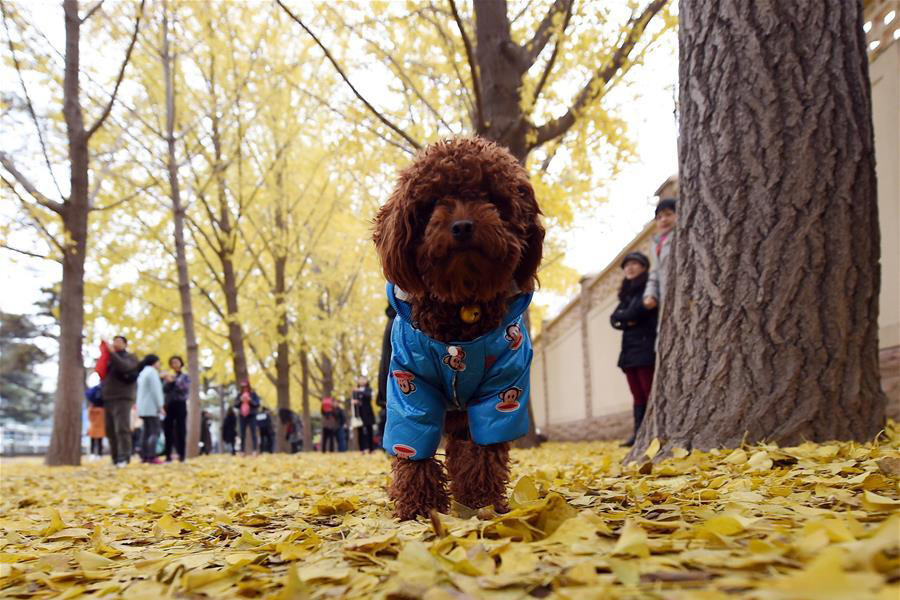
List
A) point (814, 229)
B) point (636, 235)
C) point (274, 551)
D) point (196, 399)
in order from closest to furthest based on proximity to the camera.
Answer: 1. point (274, 551)
2. point (814, 229)
3. point (636, 235)
4. point (196, 399)

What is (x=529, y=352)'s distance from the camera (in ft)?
9.89

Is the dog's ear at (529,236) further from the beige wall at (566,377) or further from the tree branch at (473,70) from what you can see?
the beige wall at (566,377)

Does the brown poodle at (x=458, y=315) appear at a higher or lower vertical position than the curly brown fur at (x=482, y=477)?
higher

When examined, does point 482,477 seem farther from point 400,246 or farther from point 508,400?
point 400,246

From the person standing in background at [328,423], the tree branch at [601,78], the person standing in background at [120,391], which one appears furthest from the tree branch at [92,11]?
the person standing in background at [328,423]

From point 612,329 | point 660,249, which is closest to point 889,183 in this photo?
point 660,249

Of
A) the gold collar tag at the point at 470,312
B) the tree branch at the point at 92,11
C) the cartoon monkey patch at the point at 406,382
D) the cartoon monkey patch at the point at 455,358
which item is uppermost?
the tree branch at the point at 92,11

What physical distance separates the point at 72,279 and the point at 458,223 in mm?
11059

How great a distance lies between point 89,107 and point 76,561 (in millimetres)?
14545

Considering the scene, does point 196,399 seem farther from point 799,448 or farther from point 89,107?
point 799,448

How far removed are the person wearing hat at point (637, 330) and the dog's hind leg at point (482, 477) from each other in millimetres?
4291

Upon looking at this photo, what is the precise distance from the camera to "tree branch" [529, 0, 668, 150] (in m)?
8.00

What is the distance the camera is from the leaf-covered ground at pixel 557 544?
138 centimetres

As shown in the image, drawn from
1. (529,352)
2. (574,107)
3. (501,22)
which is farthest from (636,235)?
(529,352)
